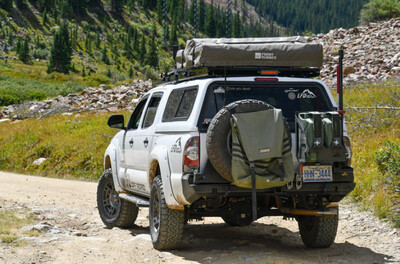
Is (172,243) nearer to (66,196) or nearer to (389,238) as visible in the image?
(389,238)

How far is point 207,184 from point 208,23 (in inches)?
6924

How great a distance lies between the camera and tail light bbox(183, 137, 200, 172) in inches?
257

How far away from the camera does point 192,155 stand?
21.4ft

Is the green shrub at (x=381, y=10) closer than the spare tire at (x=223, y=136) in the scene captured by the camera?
No

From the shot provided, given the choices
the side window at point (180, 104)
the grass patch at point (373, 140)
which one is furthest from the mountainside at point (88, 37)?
the side window at point (180, 104)

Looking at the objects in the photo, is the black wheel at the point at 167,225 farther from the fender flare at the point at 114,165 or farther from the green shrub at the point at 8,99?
the green shrub at the point at 8,99

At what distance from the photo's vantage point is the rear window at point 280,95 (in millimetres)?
6957

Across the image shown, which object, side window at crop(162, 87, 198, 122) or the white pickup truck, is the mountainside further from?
the white pickup truck

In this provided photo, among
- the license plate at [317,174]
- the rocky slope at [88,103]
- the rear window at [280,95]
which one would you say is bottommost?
the rocky slope at [88,103]

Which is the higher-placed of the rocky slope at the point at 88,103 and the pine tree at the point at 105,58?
the rocky slope at the point at 88,103

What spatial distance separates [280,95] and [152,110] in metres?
2.08

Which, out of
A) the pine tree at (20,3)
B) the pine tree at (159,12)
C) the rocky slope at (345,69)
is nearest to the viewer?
the rocky slope at (345,69)

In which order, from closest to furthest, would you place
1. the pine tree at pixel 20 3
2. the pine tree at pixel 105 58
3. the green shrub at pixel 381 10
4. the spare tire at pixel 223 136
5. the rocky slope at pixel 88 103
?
the spare tire at pixel 223 136, the rocky slope at pixel 88 103, the green shrub at pixel 381 10, the pine tree at pixel 105 58, the pine tree at pixel 20 3

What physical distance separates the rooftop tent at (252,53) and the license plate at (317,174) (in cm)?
140
